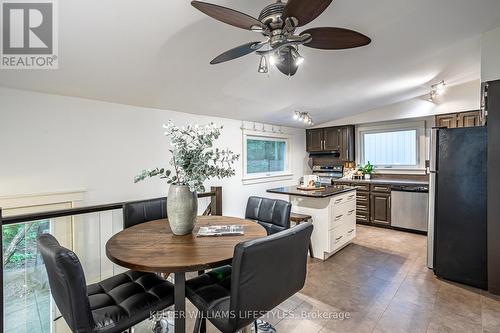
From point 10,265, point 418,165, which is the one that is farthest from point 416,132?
point 10,265

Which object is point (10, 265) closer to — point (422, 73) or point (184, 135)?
point (184, 135)

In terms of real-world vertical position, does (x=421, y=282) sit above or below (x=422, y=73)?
below

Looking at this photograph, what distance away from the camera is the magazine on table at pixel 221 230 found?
1662 millimetres

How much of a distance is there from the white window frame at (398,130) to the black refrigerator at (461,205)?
2492 mm

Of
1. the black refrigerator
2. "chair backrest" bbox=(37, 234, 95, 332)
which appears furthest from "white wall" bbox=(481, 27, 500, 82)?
"chair backrest" bbox=(37, 234, 95, 332)

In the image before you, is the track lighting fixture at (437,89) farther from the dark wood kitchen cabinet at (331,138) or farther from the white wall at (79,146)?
the white wall at (79,146)

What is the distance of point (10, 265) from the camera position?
2240mm

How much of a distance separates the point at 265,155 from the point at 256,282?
4.13 meters

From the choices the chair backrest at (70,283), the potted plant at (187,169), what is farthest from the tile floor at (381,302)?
the chair backrest at (70,283)

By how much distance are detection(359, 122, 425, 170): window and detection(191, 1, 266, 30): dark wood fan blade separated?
4869 mm

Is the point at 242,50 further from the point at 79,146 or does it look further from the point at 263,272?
the point at 79,146

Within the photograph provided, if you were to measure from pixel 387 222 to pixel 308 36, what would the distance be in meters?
4.38

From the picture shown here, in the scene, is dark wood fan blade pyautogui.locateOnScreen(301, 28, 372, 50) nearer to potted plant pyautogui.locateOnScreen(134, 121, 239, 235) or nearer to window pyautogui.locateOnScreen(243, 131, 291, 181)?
potted plant pyautogui.locateOnScreen(134, 121, 239, 235)

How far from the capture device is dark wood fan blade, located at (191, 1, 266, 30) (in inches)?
48.6
